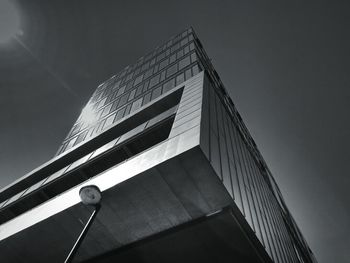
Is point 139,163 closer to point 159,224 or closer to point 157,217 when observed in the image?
point 157,217

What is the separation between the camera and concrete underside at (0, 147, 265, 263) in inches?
345

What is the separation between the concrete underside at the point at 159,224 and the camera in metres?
8.77

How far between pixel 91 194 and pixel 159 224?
→ 2.86m

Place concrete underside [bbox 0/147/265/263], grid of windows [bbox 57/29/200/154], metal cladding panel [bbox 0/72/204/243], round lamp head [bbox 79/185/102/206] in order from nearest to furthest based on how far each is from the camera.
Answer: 1. round lamp head [bbox 79/185/102/206]
2. concrete underside [bbox 0/147/265/263]
3. metal cladding panel [bbox 0/72/204/243]
4. grid of windows [bbox 57/29/200/154]

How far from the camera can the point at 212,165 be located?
8461mm

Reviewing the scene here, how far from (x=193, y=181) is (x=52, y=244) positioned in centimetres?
657

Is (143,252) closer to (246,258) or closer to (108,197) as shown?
(108,197)

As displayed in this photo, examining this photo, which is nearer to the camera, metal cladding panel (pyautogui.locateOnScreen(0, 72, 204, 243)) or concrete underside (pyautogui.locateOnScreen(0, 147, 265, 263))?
concrete underside (pyautogui.locateOnScreen(0, 147, 265, 263))

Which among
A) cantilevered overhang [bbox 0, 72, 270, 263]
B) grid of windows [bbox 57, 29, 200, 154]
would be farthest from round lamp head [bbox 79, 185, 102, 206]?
grid of windows [bbox 57, 29, 200, 154]

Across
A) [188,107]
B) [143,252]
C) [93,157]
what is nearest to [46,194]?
[93,157]

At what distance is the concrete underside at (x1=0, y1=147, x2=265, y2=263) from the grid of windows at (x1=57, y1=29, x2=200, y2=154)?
31.9 ft

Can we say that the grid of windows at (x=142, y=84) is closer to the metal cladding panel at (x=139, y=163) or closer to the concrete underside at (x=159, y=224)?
the metal cladding panel at (x=139, y=163)

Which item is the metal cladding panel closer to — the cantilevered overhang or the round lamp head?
the cantilevered overhang

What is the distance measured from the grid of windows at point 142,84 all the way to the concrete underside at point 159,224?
972cm
